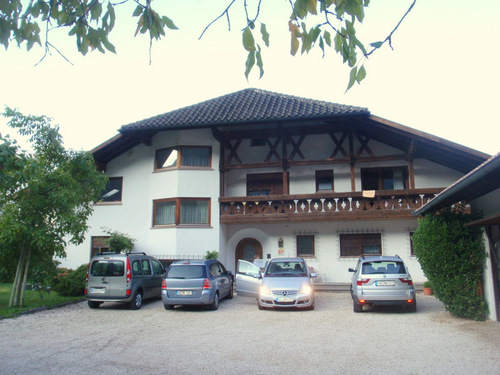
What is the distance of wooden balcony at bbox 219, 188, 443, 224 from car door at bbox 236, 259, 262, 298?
4559 mm

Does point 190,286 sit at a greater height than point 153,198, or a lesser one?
lesser

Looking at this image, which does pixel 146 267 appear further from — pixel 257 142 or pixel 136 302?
pixel 257 142

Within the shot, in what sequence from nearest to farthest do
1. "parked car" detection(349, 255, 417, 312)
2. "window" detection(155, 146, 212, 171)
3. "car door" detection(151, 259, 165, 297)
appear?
"parked car" detection(349, 255, 417, 312), "car door" detection(151, 259, 165, 297), "window" detection(155, 146, 212, 171)

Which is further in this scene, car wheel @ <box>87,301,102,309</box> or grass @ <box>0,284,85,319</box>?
car wheel @ <box>87,301,102,309</box>

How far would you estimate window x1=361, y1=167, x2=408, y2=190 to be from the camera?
62.5 feet

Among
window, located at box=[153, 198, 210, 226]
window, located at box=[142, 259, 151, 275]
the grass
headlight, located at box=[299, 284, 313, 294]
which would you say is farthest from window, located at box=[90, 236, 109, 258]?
headlight, located at box=[299, 284, 313, 294]

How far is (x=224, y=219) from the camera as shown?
18.8 meters

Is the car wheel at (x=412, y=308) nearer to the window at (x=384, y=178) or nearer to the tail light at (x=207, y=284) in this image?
the tail light at (x=207, y=284)

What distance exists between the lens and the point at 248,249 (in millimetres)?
20094

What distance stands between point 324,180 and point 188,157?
20.8 feet

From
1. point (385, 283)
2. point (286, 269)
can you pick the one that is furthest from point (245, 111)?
point (385, 283)

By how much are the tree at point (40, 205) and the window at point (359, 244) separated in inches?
434

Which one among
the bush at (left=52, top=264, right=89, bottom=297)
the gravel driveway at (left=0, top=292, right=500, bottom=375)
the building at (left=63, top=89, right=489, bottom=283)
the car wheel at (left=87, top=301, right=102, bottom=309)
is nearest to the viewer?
the gravel driveway at (left=0, top=292, right=500, bottom=375)

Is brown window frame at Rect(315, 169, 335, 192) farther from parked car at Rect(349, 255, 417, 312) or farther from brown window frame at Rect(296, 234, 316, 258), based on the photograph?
parked car at Rect(349, 255, 417, 312)
